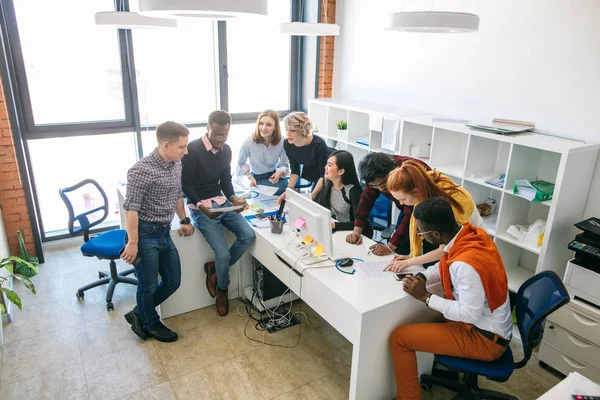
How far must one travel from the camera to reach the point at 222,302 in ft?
11.5

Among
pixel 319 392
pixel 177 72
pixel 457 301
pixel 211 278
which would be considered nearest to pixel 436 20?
pixel 457 301

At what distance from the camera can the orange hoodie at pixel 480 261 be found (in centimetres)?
209

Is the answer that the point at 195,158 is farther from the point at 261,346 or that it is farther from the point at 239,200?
the point at 261,346

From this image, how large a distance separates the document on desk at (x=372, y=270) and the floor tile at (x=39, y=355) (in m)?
2.00

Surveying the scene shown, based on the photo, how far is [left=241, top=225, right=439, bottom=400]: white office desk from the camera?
232 cm

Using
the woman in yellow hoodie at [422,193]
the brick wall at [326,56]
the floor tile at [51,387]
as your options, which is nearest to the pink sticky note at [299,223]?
the woman in yellow hoodie at [422,193]

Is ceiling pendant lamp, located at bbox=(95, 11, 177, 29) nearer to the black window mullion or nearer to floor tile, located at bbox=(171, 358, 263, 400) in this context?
the black window mullion

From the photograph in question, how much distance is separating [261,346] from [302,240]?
0.89 m

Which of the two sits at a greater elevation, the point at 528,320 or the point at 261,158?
the point at 261,158

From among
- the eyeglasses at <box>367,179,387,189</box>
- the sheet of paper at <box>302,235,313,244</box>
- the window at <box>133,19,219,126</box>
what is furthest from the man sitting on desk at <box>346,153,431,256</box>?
the window at <box>133,19,219,126</box>

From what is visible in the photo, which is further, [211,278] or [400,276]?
[211,278]

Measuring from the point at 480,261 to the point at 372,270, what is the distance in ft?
2.35

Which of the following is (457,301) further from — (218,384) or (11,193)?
(11,193)

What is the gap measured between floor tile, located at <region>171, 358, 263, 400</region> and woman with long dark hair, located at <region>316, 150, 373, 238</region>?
1.20 meters
